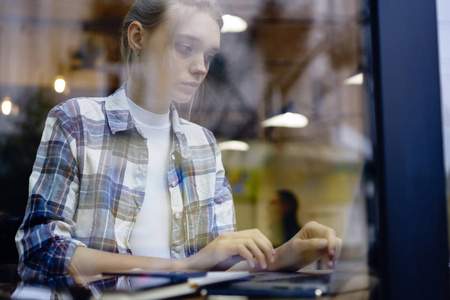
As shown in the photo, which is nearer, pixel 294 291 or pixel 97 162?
pixel 294 291

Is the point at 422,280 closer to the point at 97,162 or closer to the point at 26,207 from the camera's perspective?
the point at 97,162

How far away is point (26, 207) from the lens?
1328 millimetres

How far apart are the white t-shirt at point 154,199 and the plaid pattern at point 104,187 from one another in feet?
0.05

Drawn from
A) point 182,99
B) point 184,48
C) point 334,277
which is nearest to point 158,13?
point 184,48

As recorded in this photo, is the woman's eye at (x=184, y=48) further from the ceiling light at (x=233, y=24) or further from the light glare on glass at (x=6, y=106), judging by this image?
the light glare on glass at (x=6, y=106)

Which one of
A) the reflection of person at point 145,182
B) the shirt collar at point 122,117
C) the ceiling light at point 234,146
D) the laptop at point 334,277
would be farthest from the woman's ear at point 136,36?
the laptop at point 334,277

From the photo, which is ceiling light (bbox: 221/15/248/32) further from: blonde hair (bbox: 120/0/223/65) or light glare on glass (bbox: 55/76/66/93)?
light glare on glass (bbox: 55/76/66/93)

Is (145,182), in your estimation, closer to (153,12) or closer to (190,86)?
(190,86)

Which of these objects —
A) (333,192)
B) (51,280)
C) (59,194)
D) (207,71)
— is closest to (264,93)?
(207,71)

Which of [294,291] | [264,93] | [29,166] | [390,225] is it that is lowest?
[294,291]

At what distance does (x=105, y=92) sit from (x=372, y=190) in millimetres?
725

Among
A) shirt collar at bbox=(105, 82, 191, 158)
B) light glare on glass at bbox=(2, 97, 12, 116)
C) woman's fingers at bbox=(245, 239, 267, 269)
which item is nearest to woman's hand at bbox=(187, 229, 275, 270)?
woman's fingers at bbox=(245, 239, 267, 269)

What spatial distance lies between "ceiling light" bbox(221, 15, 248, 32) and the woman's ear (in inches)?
8.8

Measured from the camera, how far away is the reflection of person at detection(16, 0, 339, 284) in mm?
1318
